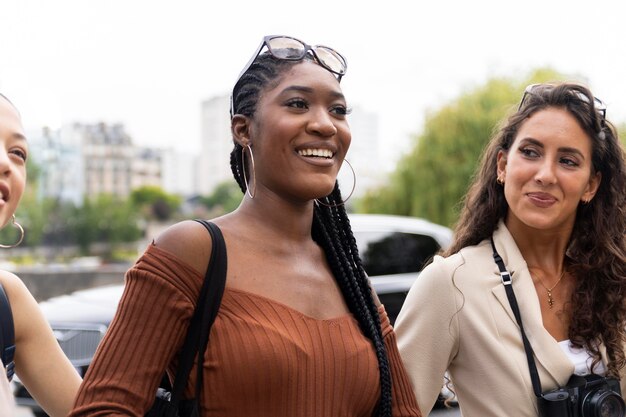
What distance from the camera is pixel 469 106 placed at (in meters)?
19.2

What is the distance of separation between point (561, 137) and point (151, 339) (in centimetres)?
154

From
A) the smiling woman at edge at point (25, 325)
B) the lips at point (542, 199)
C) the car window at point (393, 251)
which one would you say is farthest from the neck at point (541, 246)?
the car window at point (393, 251)

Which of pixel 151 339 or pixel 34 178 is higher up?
pixel 151 339

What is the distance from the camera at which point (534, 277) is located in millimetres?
2643

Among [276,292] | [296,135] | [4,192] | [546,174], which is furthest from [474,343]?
[4,192]

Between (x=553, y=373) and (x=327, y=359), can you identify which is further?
(x=553, y=373)

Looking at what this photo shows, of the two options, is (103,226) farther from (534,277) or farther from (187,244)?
(187,244)

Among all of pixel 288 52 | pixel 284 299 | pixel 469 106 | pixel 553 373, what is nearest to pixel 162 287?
pixel 284 299

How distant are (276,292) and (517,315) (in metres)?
0.98

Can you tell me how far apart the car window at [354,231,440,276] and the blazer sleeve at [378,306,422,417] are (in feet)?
14.5

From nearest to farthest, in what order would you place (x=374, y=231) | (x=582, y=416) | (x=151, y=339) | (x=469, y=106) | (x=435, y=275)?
(x=151, y=339) → (x=582, y=416) → (x=435, y=275) → (x=374, y=231) → (x=469, y=106)

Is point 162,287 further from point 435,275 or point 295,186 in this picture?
point 435,275

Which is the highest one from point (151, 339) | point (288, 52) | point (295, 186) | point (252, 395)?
point (288, 52)

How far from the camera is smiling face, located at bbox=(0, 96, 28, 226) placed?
1655mm
